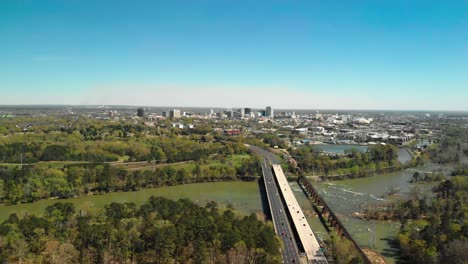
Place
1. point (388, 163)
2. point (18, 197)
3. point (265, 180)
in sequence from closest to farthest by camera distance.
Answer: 1. point (18, 197)
2. point (265, 180)
3. point (388, 163)

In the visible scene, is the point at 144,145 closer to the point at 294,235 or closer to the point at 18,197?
the point at 18,197

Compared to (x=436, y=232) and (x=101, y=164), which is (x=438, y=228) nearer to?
(x=436, y=232)

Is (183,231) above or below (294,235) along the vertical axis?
above

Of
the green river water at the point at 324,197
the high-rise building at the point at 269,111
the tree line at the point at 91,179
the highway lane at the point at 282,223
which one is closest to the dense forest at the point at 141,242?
the highway lane at the point at 282,223

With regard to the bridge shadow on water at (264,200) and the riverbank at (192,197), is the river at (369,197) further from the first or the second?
the riverbank at (192,197)

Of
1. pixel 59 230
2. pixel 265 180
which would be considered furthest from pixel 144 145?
pixel 59 230

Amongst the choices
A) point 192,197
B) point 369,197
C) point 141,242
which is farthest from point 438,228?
point 192,197
